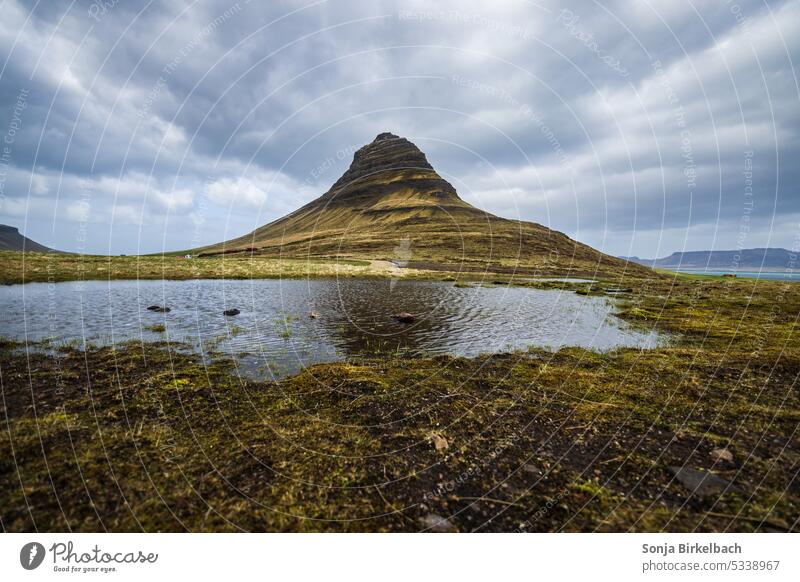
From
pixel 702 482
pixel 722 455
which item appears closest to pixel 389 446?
pixel 702 482

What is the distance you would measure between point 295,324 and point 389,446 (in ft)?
62.6

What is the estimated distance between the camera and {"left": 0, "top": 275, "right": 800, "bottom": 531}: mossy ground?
652 cm

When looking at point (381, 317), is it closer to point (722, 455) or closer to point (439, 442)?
point (439, 442)

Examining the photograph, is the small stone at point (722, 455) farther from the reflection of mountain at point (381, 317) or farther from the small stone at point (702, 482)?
the reflection of mountain at point (381, 317)

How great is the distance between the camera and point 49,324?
2178 cm

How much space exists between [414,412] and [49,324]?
88.7 feet

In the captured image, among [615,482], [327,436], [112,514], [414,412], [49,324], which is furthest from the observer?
[49,324]

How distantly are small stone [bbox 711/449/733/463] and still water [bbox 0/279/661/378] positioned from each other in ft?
37.7

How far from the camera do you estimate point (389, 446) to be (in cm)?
907

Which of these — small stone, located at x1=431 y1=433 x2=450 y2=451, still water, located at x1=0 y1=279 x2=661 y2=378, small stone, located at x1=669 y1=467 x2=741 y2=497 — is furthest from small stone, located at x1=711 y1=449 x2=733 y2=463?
still water, located at x1=0 y1=279 x2=661 y2=378

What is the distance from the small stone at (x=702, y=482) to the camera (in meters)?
7.26

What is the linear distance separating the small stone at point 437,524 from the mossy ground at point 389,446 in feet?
0.19
